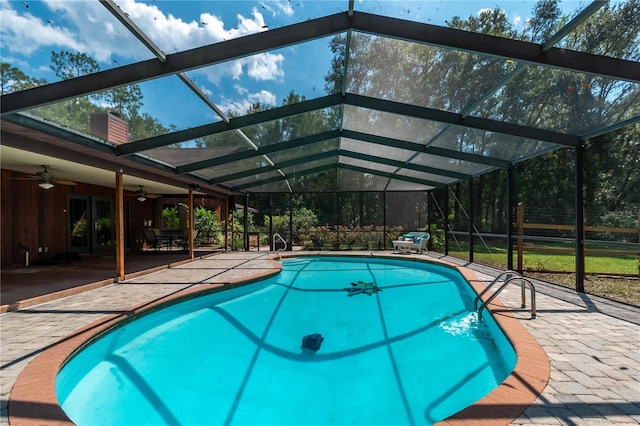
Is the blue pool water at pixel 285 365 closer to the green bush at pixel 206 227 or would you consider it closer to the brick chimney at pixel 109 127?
the brick chimney at pixel 109 127

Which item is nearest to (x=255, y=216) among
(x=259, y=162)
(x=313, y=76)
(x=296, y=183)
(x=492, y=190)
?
(x=296, y=183)

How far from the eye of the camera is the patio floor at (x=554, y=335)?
2.23 metres

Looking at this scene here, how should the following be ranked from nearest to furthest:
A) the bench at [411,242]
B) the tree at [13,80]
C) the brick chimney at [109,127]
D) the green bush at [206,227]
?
the tree at [13,80], the brick chimney at [109,127], the bench at [411,242], the green bush at [206,227]

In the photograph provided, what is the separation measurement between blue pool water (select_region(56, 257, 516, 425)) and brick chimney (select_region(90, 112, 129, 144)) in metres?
2.99

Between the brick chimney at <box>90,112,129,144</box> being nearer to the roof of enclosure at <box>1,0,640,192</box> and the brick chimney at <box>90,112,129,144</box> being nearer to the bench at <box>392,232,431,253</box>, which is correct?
the roof of enclosure at <box>1,0,640,192</box>

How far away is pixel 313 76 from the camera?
16.9 feet

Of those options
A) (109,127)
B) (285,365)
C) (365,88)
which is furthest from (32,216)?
(365,88)

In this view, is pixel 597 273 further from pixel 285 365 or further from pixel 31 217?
pixel 31 217

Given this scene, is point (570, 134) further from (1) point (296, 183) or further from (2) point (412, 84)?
(1) point (296, 183)

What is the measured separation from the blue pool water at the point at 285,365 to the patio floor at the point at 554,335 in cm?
43

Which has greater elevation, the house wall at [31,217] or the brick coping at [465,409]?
the house wall at [31,217]

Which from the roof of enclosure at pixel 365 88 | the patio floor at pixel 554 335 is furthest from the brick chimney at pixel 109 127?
the patio floor at pixel 554 335

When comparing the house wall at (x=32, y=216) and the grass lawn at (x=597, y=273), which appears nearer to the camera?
the grass lawn at (x=597, y=273)

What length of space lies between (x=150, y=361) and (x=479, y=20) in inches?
217
